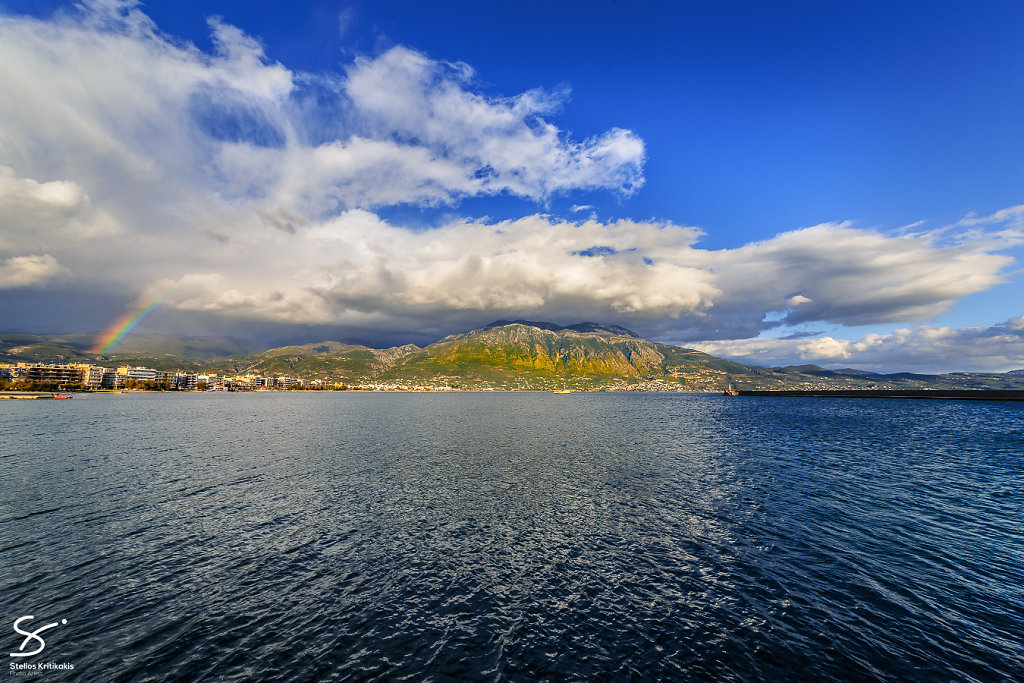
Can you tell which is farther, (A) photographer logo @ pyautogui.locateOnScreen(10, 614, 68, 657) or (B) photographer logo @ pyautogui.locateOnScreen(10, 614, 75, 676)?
(A) photographer logo @ pyautogui.locateOnScreen(10, 614, 68, 657)

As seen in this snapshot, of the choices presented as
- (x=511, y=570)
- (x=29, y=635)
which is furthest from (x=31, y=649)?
(x=511, y=570)

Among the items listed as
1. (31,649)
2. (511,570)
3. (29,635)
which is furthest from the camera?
(511,570)

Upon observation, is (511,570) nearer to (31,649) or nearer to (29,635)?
(31,649)

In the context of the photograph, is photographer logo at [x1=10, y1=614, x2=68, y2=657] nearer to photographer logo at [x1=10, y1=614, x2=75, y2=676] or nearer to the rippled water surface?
photographer logo at [x1=10, y1=614, x2=75, y2=676]

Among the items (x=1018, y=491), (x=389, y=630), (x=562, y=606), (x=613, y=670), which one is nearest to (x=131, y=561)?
(x=389, y=630)

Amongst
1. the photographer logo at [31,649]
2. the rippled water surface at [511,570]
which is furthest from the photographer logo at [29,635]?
the rippled water surface at [511,570]

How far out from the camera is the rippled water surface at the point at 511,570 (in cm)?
1806

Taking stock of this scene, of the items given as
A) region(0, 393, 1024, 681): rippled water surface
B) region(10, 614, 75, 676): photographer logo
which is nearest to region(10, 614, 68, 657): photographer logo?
region(10, 614, 75, 676): photographer logo

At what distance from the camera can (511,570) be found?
87.1 feet

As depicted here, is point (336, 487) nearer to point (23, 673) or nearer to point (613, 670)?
point (23, 673)

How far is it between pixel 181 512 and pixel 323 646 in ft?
89.9

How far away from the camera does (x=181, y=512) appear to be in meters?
36.5

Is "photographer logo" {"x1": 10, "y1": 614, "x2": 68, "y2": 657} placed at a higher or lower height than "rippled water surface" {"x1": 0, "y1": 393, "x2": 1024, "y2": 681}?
higher

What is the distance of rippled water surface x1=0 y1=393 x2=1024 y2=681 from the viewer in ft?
59.3
